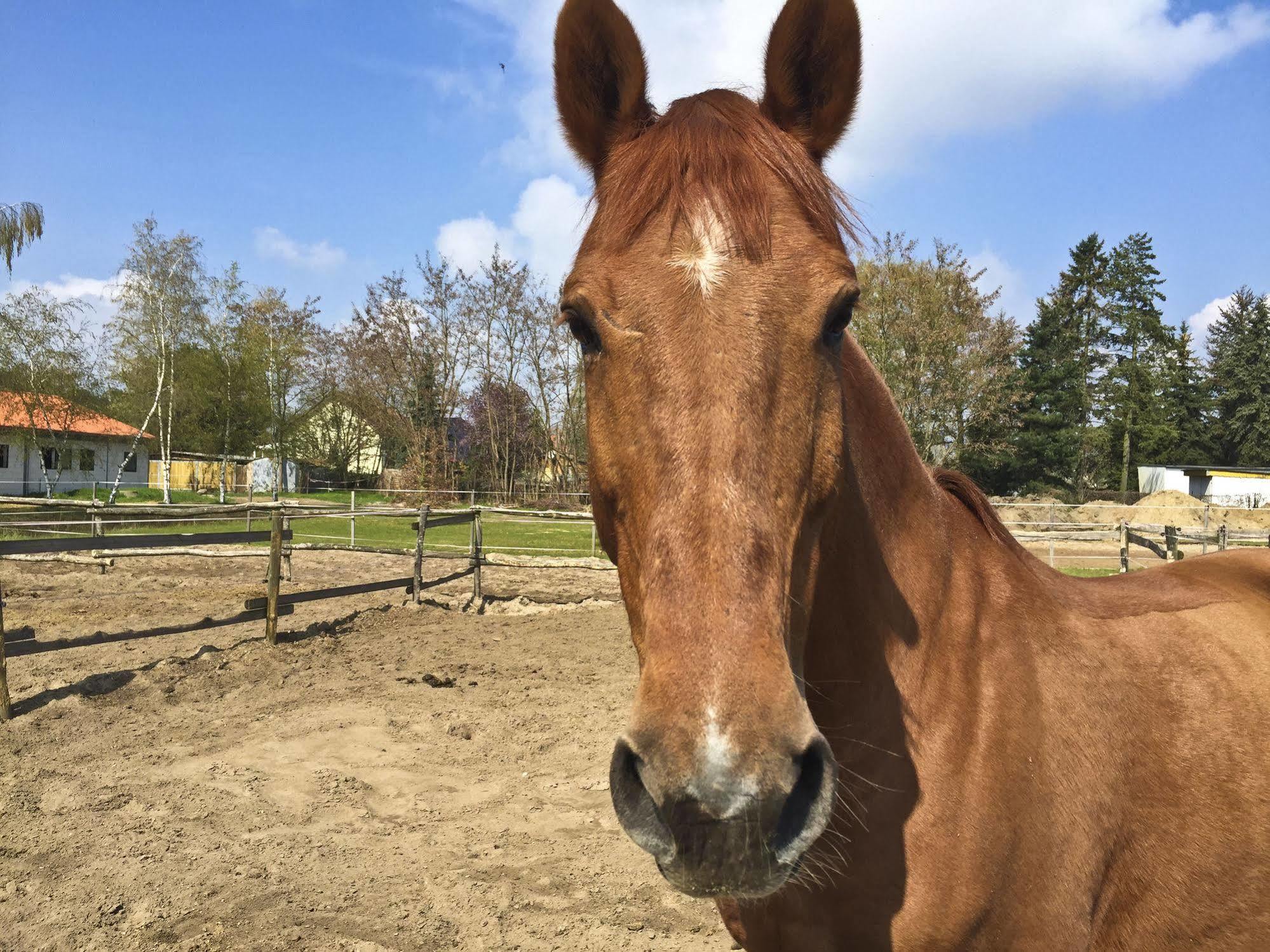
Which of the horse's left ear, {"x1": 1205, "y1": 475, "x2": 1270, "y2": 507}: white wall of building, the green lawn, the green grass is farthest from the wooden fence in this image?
{"x1": 1205, "y1": 475, "x2": 1270, "y2": 507}: white wall of building

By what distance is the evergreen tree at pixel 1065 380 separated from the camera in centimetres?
4003

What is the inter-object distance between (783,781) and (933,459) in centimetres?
2906

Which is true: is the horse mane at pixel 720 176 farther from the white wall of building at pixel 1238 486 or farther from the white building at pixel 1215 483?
the white wall of building at pixel 1238 486

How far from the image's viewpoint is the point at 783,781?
3.53 feet

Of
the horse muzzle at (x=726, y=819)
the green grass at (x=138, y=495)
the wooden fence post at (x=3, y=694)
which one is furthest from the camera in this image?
the green grass at (x=138, y=495)

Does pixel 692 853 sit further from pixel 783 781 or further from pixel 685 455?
pixel 685 455

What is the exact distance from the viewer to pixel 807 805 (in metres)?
1.15

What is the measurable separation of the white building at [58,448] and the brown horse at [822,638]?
95.5ft

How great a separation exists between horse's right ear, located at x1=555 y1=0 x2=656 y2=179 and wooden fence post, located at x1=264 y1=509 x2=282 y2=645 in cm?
805

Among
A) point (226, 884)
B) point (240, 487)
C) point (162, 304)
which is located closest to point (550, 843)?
point (226, 884)

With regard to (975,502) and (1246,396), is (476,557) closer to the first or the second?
(975,502)

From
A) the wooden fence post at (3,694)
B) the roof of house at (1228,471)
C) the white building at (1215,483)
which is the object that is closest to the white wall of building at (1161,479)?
the white building at (1215,483)

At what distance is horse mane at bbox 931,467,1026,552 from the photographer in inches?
87.1

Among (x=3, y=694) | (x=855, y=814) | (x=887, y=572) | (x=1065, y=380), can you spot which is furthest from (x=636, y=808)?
(x=1065, y=380)
